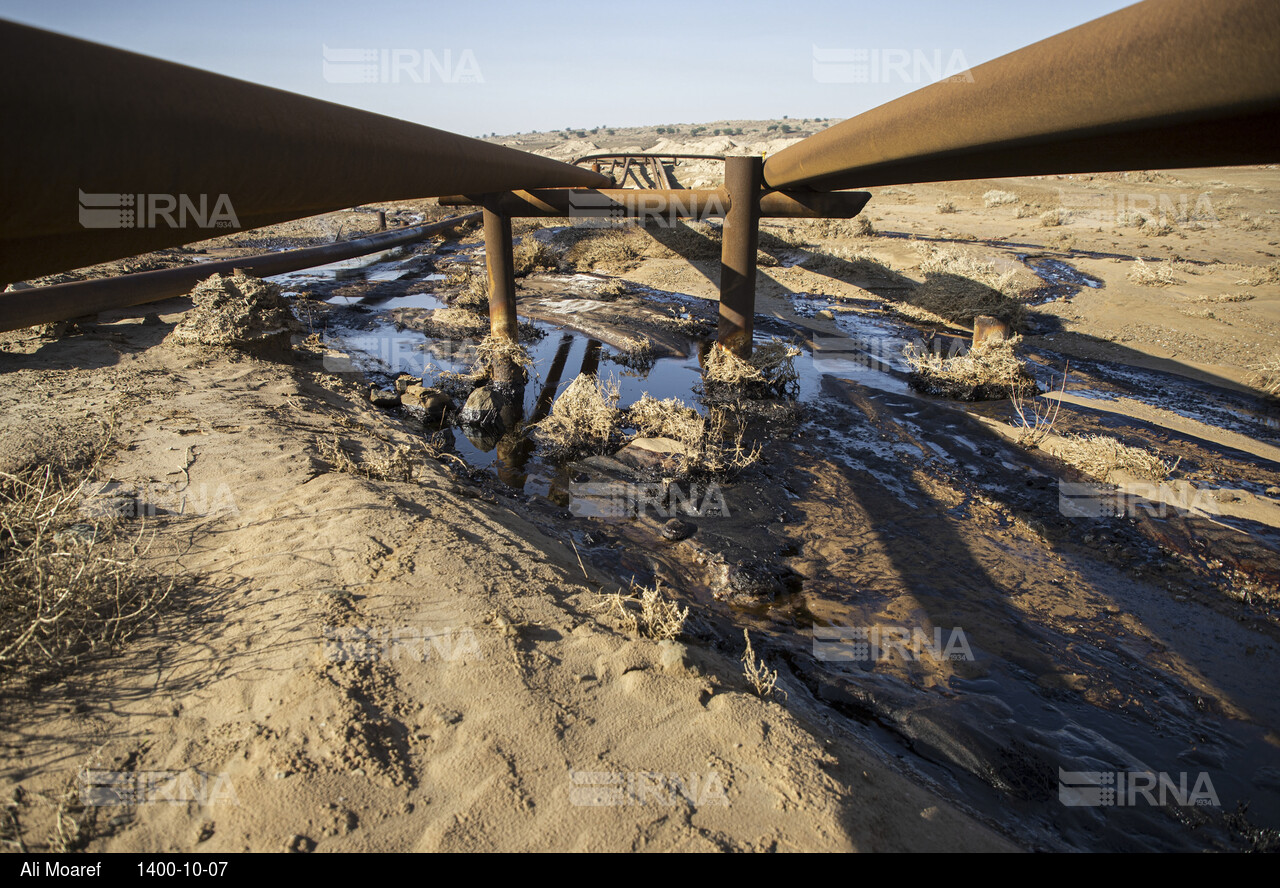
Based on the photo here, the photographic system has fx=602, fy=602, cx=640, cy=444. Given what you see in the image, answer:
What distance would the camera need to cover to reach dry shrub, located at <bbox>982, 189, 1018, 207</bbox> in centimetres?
2014

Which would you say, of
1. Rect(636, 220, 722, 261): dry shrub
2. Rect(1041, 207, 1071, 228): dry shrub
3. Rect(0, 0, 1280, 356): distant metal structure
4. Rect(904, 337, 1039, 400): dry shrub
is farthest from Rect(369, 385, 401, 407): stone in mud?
Rect(1041, 207, 1071, 228): dry shrub

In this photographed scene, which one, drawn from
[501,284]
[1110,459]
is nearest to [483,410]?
[501,284]

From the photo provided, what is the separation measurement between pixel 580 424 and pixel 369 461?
201 centimetres

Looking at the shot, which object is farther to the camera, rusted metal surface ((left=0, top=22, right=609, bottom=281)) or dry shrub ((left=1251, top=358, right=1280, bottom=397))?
dry shrub ((left=1251, top=358, right=1280, bottom=397))

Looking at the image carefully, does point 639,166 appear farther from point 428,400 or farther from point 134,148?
point 134,148

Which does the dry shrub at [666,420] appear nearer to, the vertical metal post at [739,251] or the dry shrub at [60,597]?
the vertical metal post at [739,251]

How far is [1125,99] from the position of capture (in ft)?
5.24

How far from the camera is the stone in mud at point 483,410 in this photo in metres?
6.09

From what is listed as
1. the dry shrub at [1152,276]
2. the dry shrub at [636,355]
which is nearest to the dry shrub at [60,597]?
the dry shrub at [636,355]

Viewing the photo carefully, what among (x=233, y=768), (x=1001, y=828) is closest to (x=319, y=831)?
(x=233, y=768)

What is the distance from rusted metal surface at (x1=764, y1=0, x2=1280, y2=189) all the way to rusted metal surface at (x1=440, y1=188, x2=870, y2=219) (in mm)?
3717

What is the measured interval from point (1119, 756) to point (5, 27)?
4.03 meters

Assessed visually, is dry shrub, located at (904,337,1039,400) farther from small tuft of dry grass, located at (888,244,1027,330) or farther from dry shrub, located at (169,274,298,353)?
dry shrub, located at (169,274,298,353)

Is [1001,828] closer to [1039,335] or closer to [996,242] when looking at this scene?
[1039,335]
